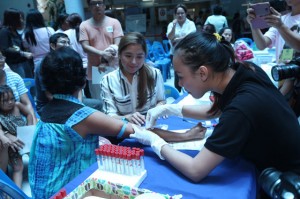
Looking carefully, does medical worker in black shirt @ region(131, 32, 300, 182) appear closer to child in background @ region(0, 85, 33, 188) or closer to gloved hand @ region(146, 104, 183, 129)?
gloved hand @ region(146, 104, 183, 129)

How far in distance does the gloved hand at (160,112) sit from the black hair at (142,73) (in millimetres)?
298

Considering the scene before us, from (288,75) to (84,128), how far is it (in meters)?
1.14

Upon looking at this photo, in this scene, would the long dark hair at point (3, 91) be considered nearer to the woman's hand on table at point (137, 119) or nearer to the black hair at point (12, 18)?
the woman's hand on table at point (137, 119)

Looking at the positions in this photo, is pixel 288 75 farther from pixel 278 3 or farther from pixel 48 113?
pixel 48 113

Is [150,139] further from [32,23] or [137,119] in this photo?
[32,23]

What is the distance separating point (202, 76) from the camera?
1.04 metres

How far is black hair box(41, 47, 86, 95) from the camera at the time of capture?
44.7 inches

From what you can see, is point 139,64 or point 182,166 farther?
point 139,64

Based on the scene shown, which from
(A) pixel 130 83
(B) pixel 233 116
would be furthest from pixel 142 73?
(B) pixel 233 116

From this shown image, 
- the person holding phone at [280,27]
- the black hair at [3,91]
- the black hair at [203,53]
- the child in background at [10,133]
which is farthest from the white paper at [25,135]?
the person holding phone at [280,27]

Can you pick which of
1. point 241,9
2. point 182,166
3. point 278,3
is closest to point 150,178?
point 182,166

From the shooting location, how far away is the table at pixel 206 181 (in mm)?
856

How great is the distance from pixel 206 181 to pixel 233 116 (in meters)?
0.24

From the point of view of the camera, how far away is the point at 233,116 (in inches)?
35.0
